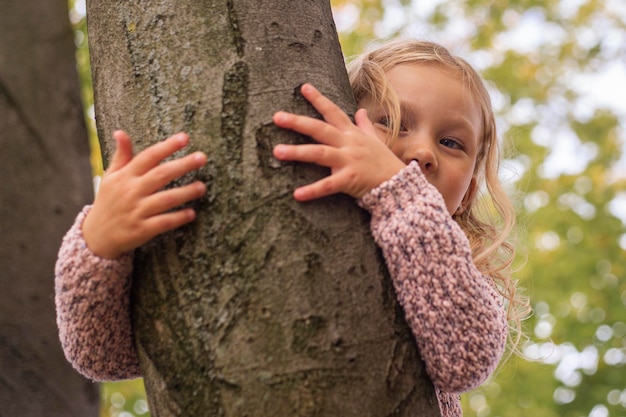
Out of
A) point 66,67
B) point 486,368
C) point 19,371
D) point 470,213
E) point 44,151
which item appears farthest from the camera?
point 66,67

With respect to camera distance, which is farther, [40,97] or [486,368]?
[40,97]

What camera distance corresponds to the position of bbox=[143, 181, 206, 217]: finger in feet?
4.06

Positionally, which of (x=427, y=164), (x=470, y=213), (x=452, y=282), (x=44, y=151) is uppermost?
(x=452, y=282)

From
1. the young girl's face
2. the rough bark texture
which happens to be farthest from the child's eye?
the rough bark texture

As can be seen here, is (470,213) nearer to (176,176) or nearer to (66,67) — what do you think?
(176,176)

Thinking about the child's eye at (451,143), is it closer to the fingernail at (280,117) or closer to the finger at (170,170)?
the fingernail at (280,117)

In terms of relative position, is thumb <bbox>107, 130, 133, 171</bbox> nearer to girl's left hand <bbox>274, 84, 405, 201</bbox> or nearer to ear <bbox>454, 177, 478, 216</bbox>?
girl's left hand <bbox>274, 84, 405, 201</bbox>

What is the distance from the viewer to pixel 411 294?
1330 millimetres

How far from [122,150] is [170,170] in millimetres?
135

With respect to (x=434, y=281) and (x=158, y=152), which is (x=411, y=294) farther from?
(x=158, y=152)

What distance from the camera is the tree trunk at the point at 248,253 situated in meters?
1.17

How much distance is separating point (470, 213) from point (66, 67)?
2364mm

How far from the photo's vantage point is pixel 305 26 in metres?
1.41

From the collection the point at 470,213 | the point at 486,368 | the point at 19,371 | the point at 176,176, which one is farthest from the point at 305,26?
the point at 19,371
